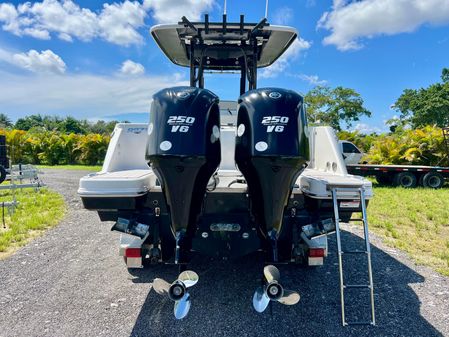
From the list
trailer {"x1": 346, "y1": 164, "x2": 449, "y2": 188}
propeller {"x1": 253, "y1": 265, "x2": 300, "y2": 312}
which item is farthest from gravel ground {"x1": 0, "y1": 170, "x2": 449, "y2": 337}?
trailer {"x1": 346, "y1": 164, "x2": 449, "y2": 188}

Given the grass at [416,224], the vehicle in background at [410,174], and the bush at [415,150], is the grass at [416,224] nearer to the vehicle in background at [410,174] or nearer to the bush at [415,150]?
the vehicle in background at [410,174]

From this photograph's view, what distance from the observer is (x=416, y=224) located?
6250 mm

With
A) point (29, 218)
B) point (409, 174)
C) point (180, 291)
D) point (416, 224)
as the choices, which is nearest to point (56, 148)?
point (29, 218)

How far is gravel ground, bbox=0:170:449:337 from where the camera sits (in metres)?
2.78

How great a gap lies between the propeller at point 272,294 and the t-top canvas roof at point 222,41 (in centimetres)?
254

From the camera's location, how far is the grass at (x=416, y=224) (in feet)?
15.2

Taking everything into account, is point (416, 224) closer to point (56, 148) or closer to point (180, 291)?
point (180, 291)

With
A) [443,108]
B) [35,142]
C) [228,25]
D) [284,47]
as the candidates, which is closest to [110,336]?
[228,25]

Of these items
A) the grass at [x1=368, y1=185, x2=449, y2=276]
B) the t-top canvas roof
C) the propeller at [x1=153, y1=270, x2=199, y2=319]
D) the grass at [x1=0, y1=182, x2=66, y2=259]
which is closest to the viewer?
the propeller at [x1=153, y1=270, x2=199, y2=319]

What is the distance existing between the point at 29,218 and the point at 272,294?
20.6ft

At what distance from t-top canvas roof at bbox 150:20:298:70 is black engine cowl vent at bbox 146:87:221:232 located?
1434 millimetres

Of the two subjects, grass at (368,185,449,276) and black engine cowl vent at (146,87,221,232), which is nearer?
black engine cowl vent at (146,87,221,232)

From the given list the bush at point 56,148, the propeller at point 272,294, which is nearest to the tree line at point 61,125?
the bush at point 56,148

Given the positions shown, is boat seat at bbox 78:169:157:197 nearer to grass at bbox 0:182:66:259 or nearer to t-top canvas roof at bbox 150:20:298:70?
t-top canvas roof at bbox 150:20:298:70
